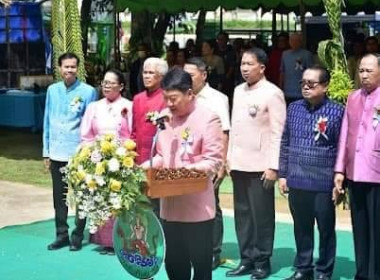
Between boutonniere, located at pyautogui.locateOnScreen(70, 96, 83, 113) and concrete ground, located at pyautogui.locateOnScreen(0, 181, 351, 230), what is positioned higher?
boutonniere, located at pyautogui.locateOnScreen(70, 96, 83, 113)

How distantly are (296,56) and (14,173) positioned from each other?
15.1 ft

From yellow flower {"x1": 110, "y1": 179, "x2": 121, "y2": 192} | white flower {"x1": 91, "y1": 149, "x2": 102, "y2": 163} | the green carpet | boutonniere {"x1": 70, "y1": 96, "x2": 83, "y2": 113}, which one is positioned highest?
boutonniere {"x1": 70, "y1": 96, "x2": 83, "y2": 113}

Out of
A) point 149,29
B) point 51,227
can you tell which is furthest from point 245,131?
point 149,29

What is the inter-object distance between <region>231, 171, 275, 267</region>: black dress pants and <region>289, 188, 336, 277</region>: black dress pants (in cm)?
30

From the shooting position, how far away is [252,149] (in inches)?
239

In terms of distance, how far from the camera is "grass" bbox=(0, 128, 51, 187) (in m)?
11.1

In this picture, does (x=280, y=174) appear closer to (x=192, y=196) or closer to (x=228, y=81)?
(x=192, y=196)

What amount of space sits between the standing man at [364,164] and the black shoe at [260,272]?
0.81 meters

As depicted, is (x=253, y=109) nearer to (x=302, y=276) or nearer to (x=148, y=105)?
(x=148, y=105)

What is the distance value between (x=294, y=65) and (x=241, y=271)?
680 cm

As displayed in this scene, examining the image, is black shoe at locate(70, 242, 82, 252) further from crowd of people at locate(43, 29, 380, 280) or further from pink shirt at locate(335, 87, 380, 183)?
pink shirt at locate(335, 87, 380, 183)

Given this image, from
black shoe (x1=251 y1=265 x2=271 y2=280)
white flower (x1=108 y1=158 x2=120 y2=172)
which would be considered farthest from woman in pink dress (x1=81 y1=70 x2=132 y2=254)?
white flower (x1=108 y1=158 x2=120 y2=172)

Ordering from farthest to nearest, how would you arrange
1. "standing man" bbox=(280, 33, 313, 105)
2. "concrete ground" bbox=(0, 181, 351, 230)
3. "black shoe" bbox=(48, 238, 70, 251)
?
"standing man" bbox=(280, 33, 313, 105) → "concrete ground" bbox=(0, 181, 351, 230) → "black shoe" bbox=(48, 238, 70, 251)

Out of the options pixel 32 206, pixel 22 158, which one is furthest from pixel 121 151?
pixel 22 158
